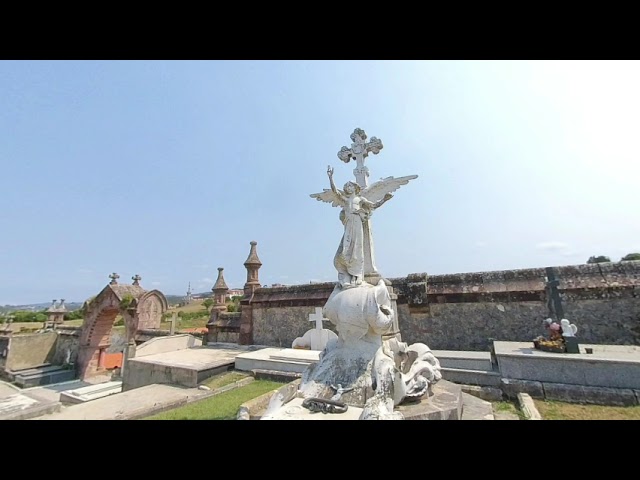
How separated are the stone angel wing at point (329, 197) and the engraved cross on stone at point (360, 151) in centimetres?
69

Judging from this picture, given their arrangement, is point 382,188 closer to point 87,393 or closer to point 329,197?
point 329,197

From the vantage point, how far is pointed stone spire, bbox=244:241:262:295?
1325 cm

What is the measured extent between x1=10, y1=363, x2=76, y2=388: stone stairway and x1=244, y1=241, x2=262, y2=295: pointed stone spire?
11813mm

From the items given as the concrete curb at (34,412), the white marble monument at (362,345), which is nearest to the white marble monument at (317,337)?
the white marble monument at (362,345)

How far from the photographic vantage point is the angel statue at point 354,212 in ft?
16.8

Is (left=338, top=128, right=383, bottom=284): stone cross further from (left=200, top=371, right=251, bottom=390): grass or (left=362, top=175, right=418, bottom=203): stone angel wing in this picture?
(left=200, top=371, right=251, bottom=390): grass

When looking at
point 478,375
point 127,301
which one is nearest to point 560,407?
point 478,375

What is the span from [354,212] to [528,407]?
4.33m

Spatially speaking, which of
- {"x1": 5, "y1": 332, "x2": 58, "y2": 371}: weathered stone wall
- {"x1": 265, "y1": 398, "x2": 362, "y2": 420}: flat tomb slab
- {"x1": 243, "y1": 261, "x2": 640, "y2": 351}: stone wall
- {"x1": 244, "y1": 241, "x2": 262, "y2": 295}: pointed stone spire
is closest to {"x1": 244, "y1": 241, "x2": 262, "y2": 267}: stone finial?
{"x1": 244, "y1": 241, "x2": 262, "y2": 295}: pointed stone spire

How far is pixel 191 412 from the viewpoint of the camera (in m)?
5.69

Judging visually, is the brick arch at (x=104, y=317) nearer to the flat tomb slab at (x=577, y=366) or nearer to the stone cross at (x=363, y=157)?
the stone cross at (x=363, y=157)

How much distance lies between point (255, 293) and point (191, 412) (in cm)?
749

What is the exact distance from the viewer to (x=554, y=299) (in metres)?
7.65
